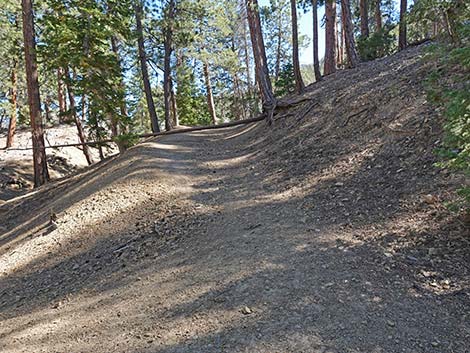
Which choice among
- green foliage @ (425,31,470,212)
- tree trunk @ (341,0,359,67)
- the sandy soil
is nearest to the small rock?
green foliage @ (425,31,470,212)

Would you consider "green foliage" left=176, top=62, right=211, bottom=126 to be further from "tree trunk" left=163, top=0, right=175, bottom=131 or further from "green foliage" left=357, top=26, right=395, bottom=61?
"green foliage" left=357, top=26, right=395, bottom=61

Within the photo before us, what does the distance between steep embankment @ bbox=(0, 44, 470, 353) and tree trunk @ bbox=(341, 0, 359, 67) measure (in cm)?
399

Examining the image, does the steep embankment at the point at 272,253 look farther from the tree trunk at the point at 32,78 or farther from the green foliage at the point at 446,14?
the tree trunk at the point at 32,78

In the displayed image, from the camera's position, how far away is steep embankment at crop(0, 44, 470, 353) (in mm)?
2896

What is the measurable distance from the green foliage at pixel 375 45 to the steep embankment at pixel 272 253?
5.56m

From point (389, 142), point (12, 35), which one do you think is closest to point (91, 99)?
point (12, 35)

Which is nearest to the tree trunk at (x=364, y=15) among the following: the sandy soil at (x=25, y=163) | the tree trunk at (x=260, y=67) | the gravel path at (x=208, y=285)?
the tree trunk at (x=260, y=67)

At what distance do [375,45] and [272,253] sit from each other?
40.1ft

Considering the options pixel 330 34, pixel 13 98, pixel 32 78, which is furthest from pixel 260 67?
pixel 13 98

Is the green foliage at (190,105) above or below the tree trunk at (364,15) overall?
below

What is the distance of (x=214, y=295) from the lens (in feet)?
11.4

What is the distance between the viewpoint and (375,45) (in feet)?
44.3

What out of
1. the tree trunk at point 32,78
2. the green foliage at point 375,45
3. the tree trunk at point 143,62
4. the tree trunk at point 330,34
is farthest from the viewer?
the tree trunk at point 330,34

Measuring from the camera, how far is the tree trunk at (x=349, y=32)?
11.8 meters
